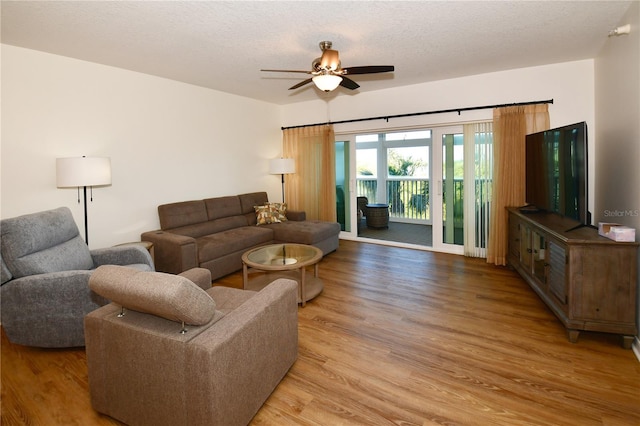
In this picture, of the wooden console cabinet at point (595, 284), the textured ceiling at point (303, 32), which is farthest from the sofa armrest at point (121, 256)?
the wooden console cabinet at point (595, 284)

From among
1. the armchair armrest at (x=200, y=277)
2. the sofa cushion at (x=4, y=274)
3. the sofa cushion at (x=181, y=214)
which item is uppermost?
the sofa cushion at (x=181, y=214)

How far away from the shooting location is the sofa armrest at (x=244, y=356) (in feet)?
4.70

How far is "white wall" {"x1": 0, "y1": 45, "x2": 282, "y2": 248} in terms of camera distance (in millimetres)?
3078

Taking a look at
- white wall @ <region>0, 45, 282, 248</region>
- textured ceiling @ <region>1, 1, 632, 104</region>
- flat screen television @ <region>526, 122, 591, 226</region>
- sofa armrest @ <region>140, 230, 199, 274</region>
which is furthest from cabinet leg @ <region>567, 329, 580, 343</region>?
white wall @ <region>0, 45, 282, 248</region>

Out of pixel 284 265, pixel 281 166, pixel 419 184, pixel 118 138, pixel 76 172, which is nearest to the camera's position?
pixel 76 172

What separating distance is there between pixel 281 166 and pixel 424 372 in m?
4.33

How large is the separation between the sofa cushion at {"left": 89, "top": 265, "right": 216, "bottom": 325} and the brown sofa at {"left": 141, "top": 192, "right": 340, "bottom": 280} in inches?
82.2

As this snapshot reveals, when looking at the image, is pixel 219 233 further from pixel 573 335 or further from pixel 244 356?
pixel 573 335

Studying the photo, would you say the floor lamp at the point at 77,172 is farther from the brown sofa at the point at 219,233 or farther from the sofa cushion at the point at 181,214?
the sofa cushion at the point at 181,214

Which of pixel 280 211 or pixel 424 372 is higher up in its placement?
pixel 280 211

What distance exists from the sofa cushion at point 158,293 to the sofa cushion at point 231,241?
229 cm

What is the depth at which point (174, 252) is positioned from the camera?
3.61 metres

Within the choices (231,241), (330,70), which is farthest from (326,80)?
(231,241)

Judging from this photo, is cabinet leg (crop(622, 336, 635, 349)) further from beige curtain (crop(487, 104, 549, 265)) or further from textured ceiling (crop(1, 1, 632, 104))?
textured ceiling (crop(1, 1, 632, 104))
